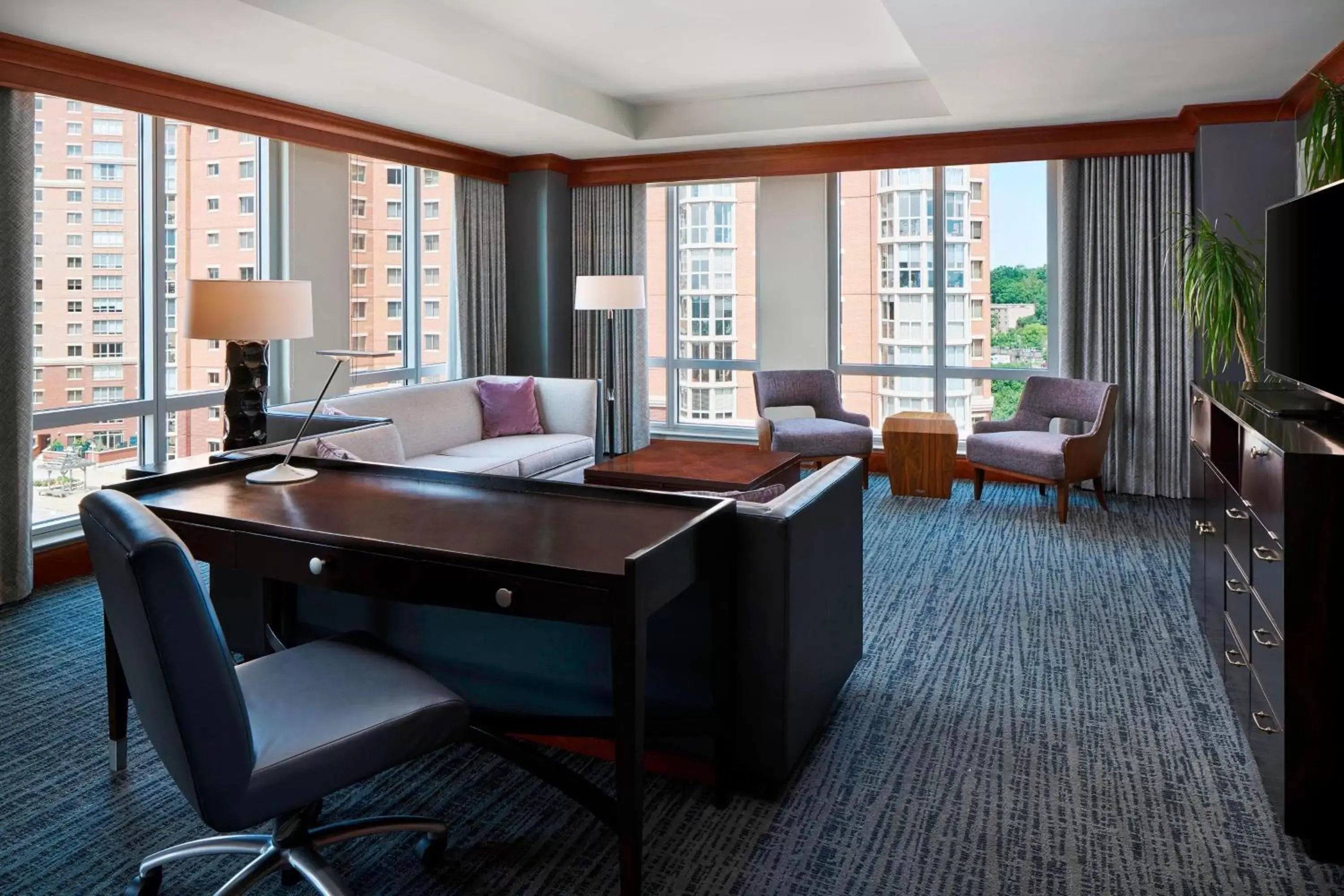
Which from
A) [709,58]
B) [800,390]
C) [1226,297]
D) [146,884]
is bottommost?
[146,884]

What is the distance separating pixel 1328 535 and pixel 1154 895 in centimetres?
84

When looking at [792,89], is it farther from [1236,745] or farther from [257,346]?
[1236,745]

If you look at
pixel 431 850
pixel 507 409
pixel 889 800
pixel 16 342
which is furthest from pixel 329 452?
pixel 507 409

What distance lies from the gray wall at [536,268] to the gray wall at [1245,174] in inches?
166

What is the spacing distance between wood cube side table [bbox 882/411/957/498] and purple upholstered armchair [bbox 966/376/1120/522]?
0.48ft

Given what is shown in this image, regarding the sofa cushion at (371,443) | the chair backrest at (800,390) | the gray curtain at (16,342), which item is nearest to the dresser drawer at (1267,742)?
the sofa cushion at (371,443)

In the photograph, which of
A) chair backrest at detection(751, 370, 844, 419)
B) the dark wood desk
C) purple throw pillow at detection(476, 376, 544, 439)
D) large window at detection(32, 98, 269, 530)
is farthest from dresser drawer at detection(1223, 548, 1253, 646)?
large window at detection(32, 98, 269, 530)

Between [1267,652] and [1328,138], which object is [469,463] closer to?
[1267,652]

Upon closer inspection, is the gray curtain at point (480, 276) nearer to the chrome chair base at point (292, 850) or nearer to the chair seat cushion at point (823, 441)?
the chair seat cushion at point (823, 441)

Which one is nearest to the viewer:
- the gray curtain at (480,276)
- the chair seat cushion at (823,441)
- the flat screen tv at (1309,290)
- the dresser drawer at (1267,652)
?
the dresser drawer at (1267,652)

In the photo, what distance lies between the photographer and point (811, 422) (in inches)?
251

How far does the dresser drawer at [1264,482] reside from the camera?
2156mm

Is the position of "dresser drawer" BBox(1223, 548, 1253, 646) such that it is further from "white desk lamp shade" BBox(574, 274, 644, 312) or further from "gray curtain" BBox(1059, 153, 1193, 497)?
"white desk lamp shade" BBox(574, 274, 644, 312)

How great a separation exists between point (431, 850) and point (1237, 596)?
228 centimetres
